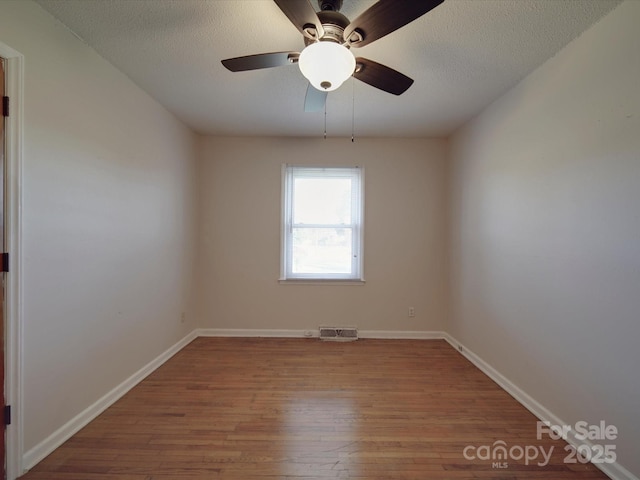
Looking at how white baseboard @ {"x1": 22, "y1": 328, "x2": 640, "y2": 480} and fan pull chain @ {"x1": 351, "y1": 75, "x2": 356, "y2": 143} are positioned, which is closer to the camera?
white baseboard @ {"x1": 22, "y1": 328, "x2": 640, "y2": 480}

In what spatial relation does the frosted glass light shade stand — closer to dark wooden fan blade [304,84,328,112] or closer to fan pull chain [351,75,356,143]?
dark wooden fan blade [304,84,328,112]

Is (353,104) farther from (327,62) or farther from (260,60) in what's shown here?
(327,62)

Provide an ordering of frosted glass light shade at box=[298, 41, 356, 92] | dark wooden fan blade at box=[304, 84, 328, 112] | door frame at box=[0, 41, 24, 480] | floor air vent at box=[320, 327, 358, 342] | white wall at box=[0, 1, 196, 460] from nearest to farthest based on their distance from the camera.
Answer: frosted glass light shade at box=[298, 41, 356, 92]
door frame at box=[0, 41, 24, 480]
white wall at box=[0, 1, 196, 460]
dark wooden fan blade at box=[304, 84, 328, 112]
floor air vent at box=[320, 327, 358, 342]

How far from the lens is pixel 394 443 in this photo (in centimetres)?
171

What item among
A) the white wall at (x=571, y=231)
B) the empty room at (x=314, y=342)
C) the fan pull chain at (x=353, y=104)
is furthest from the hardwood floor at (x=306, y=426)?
the fan pull chain at (x=353, y=104)

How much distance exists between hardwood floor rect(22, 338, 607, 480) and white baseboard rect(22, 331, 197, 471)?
43mm

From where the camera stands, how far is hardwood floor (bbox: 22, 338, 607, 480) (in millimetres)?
1523

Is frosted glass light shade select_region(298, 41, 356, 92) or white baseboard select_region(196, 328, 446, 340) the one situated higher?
frosted glass light shade select_region(298, 41, 356, 92)

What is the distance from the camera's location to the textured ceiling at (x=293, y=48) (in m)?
1.54

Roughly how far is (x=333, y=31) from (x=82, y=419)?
9.06ft

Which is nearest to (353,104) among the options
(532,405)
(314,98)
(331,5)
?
(314,98)

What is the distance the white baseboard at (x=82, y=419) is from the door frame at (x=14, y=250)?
77 mm

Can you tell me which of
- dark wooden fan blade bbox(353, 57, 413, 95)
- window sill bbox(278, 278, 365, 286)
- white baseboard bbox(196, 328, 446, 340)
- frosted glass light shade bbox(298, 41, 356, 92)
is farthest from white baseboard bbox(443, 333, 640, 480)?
frosted glass light shade bbox(298, 41, 356, 92)

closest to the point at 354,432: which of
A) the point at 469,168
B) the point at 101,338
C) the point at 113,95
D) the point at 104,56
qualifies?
the point at 101,338
